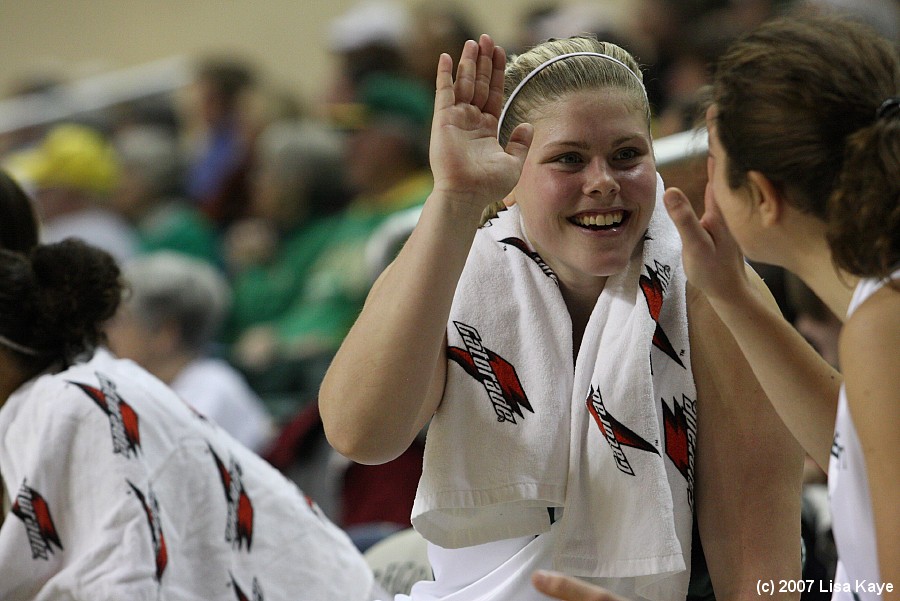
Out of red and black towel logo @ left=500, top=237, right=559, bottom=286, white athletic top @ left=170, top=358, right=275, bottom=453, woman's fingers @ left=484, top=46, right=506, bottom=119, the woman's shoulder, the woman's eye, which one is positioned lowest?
white athletic top @ left=170, top=358, right=275, bottom=453

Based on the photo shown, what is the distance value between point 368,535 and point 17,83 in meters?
5.85

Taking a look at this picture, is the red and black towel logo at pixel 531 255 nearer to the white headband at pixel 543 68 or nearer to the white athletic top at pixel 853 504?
the white headband at pixel 543 68

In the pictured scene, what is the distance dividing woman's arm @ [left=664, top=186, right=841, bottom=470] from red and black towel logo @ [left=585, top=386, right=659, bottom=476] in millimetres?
176

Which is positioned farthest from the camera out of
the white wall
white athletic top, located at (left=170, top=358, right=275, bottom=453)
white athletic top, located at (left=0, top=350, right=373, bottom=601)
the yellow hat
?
the white wall

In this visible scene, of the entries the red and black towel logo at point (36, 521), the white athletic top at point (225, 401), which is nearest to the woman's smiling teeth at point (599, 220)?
the red and black towel logo at point (36, 521)

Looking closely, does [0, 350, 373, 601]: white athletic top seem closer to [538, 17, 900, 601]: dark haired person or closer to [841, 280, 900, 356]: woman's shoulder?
[538, 17, 900, 601]: dark haired person

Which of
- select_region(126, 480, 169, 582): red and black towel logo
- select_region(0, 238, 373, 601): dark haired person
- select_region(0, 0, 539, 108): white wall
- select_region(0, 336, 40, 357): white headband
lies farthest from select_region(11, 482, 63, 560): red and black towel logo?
select_region(0, 0, 539, 108): white wall

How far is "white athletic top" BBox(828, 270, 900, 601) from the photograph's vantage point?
1.42m

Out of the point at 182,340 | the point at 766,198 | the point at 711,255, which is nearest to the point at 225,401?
the point at 182,340

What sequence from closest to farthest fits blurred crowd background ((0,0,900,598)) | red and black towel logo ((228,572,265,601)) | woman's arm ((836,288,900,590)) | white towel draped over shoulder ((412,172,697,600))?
woman's arm ((836,288,900,590))
white towel draped over shoulder ((412,172,697,600))
red and black towel logo ((228,572,265,601))
blurred crowd background ((0,0,900,598))

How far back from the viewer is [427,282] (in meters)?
1.57

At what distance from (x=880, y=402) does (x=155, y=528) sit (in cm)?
116

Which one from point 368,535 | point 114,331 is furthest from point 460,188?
point 114,331

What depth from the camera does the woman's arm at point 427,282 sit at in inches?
62.2
